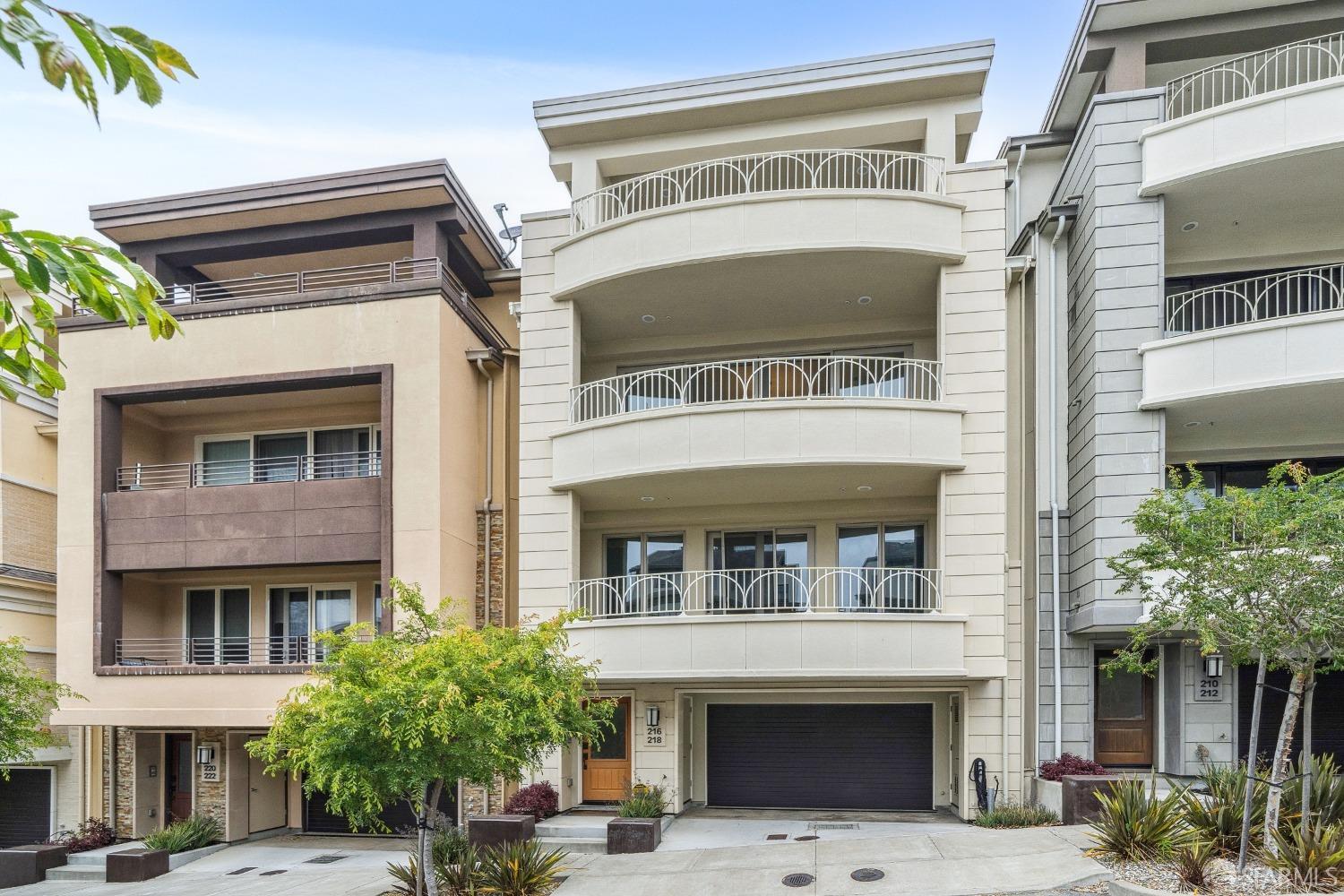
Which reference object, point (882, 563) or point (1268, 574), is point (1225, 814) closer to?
point (1268, 574)

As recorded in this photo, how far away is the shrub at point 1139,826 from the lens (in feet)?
34.2

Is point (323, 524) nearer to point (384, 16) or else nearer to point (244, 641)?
point (244, 641)

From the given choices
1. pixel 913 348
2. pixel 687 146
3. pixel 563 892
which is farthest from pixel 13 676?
pixel 913 348

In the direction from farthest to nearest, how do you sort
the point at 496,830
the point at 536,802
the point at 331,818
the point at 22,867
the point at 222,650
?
the point at 222,650 → the point at 331,818 → the point at 22,867 → the point at 536,802 → the point at 496,830

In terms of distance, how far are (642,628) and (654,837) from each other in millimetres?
3171

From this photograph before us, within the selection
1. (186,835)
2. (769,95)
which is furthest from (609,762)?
(769,95)

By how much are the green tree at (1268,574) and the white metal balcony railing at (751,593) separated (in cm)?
610

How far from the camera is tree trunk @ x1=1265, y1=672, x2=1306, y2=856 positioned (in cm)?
924

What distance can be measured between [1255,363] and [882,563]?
6.67 meters

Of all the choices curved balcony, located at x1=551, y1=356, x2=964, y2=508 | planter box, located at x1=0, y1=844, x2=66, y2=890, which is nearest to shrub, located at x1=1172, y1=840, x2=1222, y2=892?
curved balcony, located at x1=551, y1=356, x2=964, y2=508

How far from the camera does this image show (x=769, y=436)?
15.1 metres

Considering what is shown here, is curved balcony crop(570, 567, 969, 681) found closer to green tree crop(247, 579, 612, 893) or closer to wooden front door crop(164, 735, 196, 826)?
green tree crop(247, 579, 612, 893)

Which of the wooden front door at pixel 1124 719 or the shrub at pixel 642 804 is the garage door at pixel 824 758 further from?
the wooden front door at pixel 1124 719

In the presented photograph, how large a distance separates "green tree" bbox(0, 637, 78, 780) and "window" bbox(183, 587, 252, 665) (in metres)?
2.69
